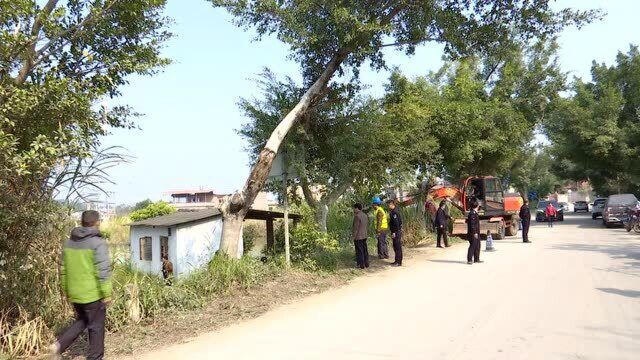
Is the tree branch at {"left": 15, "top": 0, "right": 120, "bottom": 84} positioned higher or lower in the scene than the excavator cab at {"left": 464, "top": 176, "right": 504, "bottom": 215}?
higher

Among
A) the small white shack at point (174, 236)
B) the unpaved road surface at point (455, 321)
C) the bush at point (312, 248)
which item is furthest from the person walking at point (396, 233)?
the small white shack at point (174, 236)

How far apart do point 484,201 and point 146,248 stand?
14476 mm

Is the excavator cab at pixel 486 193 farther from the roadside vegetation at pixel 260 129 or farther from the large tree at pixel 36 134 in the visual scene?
the large tree at pixel 36 134

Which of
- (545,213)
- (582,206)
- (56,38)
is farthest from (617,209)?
(582,206)

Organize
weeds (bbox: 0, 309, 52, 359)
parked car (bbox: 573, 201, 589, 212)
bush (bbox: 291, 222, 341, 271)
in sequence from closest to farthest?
weeds (bbox: 0, 309, 52, 359), bush (bbox: 291, 222, 341, 271), parked car (bbox: 573, 201, 589, 212)

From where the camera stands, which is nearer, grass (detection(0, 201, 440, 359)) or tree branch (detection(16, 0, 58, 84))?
grass (detection(0, 201, 440, 359))

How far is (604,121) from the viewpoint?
32.9 meters

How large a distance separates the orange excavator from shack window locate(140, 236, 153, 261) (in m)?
11.6

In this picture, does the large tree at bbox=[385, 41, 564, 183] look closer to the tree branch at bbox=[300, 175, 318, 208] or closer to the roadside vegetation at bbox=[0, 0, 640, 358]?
the roadside vegetation at bbox=[0, 0, 640, 358]

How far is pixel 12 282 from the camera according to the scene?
6.84m

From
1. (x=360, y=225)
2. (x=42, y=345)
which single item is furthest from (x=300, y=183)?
(x=42, y=345)

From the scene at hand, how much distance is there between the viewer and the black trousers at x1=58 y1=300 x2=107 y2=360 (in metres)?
5.79

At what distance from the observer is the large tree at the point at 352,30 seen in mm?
10906

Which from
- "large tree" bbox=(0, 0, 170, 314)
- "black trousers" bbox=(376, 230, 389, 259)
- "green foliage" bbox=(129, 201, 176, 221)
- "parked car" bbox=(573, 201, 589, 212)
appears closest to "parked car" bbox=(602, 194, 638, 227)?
"black trousers" bbox=(376, 230, 389, 259)
